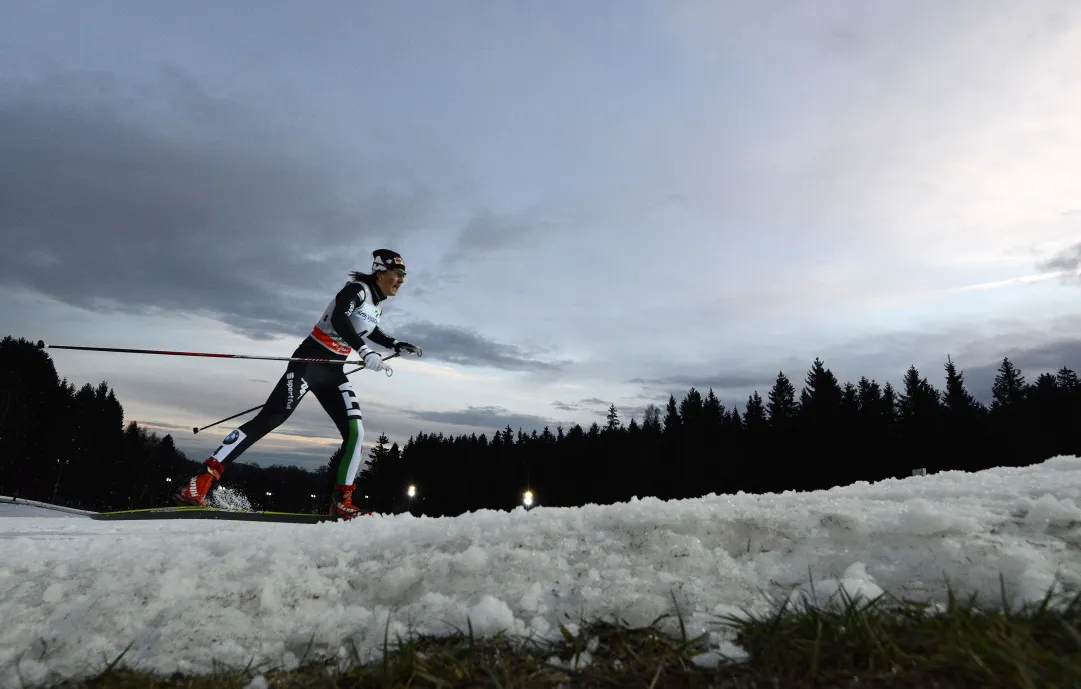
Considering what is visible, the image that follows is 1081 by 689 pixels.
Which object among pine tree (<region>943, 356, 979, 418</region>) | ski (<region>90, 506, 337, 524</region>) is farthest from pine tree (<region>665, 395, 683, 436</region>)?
ski (<region>90, 506, 337, 524</region>)

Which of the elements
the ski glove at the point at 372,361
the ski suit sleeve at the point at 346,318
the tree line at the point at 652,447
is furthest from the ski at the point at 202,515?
the tree line at the point at 652,447

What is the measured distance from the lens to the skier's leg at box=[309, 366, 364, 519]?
7.79m

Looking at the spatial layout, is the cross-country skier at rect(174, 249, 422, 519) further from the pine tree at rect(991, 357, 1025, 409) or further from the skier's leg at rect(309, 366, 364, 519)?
the pine tree at rect(991, 357, 1025, 409)

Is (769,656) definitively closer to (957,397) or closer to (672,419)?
(957,397)

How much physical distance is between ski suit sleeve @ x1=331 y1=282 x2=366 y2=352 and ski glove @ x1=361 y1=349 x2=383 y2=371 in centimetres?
13

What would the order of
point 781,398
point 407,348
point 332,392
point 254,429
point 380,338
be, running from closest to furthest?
point 254,429 → point 332,392 → point 407,348 → point 380,338 → point 781,398

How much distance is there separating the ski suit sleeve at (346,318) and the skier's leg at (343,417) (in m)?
0.50

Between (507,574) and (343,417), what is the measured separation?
5862 mm

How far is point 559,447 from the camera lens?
74.2 metres

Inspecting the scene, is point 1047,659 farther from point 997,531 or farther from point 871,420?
point 871,420

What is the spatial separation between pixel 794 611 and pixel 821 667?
0.39 m

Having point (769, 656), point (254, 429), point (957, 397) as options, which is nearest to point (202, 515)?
point (254, 429)

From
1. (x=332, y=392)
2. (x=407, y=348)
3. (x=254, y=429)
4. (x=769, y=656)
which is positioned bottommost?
(x=769, y=656)

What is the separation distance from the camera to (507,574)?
2.61 metres
